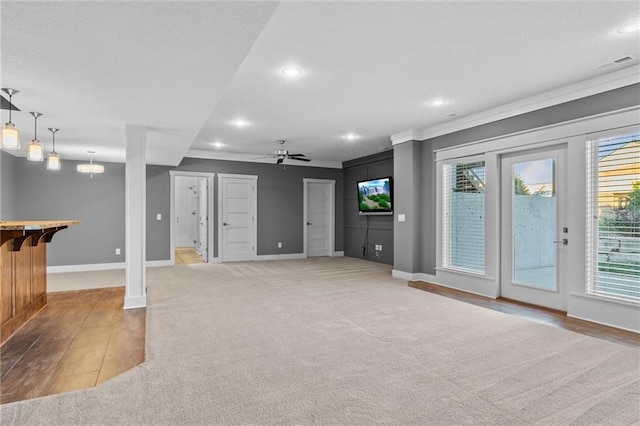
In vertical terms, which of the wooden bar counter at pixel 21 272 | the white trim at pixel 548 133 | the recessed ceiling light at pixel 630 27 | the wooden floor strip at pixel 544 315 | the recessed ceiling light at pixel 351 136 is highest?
the recessed ceiling light at pixel 351 136

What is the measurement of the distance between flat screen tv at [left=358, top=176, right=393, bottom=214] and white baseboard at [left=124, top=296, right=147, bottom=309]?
5.08m

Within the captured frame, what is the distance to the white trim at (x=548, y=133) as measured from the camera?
3553 millimetres

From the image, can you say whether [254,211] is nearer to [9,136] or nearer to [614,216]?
[9,136]

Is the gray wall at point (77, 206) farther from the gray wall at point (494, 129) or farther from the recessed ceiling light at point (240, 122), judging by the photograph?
the gray wall at point (494, 129)

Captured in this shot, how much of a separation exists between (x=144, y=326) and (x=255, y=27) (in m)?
3.15

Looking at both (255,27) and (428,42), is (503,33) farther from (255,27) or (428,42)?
(255,27)

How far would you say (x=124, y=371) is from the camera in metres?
2.60

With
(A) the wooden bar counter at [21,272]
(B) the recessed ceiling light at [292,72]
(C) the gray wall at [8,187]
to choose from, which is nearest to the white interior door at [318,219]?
(B) the recessed ceiling light at [292,72]

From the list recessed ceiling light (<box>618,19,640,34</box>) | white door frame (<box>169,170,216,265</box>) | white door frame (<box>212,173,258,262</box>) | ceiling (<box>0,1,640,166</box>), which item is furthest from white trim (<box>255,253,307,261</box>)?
recessed ceiling light (<box>618,19,640,34</box>)

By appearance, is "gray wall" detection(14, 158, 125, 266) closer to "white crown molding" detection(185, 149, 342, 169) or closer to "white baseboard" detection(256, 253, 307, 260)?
"white crown molding" detection(185, 149, 342, 169)

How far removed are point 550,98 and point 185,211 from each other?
35.3 feet

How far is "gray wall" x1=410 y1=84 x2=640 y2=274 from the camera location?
3619 mm

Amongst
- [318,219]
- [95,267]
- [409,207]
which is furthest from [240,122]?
[95,267]

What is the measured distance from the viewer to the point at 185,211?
468 inches
